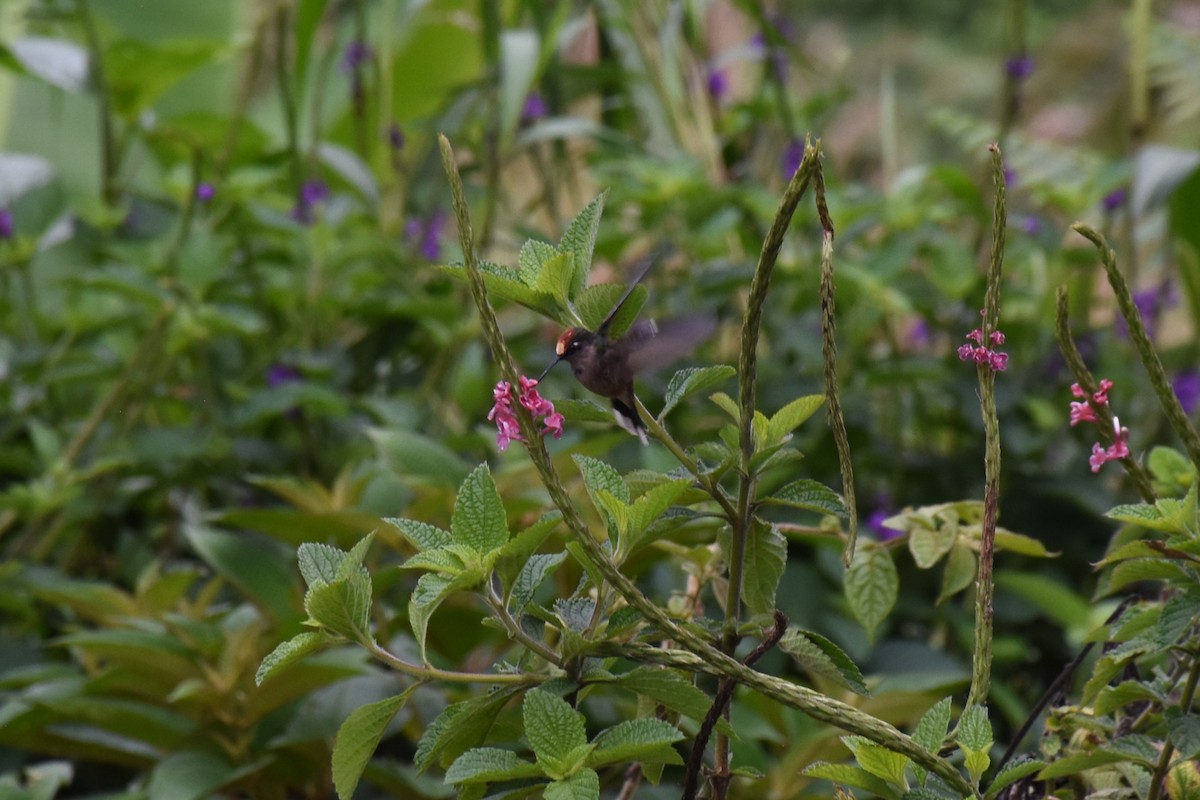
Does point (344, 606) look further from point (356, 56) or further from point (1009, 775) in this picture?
point (356, 56)

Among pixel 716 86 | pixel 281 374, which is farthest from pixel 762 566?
pixel 716 86

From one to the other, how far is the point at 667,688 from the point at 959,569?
22cm

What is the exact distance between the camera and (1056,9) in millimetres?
6242

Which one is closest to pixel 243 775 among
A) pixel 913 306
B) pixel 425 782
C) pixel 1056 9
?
pixel 425 782

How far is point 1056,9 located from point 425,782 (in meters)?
6.34

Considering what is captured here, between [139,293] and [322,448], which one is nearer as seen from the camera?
[139,293]

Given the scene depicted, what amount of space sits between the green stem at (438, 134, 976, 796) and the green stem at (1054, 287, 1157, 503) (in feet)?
0.47

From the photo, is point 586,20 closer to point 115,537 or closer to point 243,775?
point 115,537

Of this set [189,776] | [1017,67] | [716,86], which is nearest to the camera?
[189,776]

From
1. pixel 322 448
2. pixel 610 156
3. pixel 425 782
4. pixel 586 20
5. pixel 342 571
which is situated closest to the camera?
pixel 342 571

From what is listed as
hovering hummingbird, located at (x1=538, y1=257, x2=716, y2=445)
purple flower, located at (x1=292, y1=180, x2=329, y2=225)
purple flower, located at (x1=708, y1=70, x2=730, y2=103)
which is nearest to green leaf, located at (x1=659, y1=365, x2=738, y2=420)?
hovering hummingbird, located at (x1=538, y1=257, x2=716, y2=445)

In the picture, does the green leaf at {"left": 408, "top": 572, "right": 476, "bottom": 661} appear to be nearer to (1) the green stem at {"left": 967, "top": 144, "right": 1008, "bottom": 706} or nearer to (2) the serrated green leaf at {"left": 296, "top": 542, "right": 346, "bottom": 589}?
(2) the serrated green leaf at {"left": 296, "top": 542, "right": 346, "bottom": 589}

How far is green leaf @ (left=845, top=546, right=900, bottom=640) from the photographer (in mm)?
570

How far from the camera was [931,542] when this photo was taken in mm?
593
